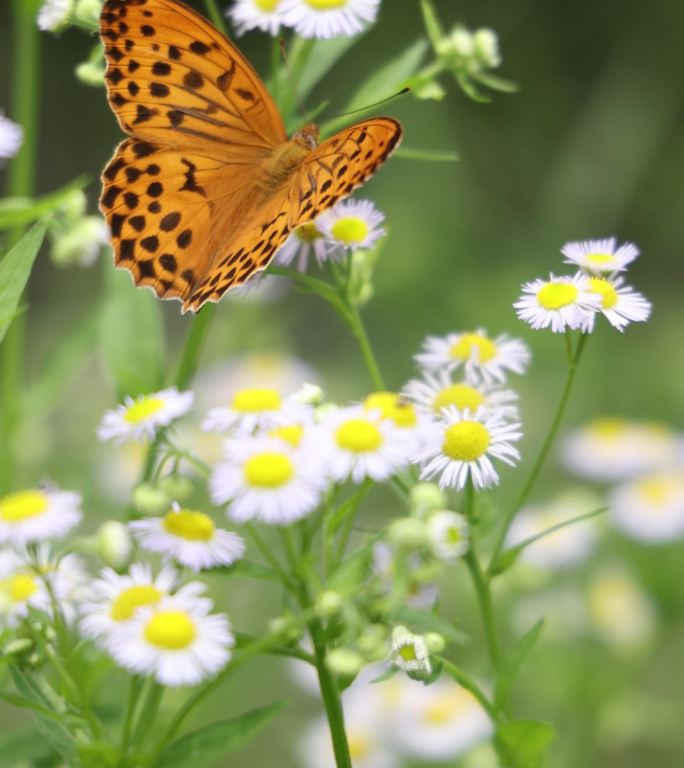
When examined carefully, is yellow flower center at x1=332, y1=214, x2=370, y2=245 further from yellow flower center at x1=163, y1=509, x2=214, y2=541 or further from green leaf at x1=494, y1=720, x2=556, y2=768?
green leaf at x1=494, y1=720, x2=556, y2=768

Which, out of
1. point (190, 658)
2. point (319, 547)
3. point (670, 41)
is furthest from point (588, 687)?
point (670, 41)

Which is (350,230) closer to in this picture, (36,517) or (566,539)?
(36,517)

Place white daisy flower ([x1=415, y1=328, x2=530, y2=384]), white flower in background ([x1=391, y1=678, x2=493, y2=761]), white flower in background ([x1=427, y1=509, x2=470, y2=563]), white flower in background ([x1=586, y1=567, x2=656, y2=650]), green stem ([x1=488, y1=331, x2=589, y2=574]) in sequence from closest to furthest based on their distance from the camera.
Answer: white flower in background ([x1=427, y1=509, x2=470, y2=563])
green stem ([x1=488, y1=331, x2=589, y2=574])
white daisy flower ([x1=415, y1=328, x2=530, y2=384])
white flower in background ([x1=391, y1=678, x2=493, y2=761])
white flower in background ([x1=586, y1=567, x2=656, y2=650])

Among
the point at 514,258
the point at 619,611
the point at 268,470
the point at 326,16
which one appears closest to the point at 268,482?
the point at 268,470

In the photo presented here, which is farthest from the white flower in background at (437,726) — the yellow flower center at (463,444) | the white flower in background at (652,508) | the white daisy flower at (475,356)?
the yellow flower center at (463,444)

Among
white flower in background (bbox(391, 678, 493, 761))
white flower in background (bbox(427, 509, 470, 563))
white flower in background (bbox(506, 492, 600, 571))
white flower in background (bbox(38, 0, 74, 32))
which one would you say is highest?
white flower in background (bbox(38, 0, 74, 32))

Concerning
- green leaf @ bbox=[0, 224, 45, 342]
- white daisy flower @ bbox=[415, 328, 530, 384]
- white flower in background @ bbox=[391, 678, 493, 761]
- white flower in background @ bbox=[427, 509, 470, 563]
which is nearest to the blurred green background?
white flower in background @ bbox=[391, 678, 493, 761]

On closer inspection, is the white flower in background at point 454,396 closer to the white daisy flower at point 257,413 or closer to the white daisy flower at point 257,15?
the white daisy flower at point 257,413
